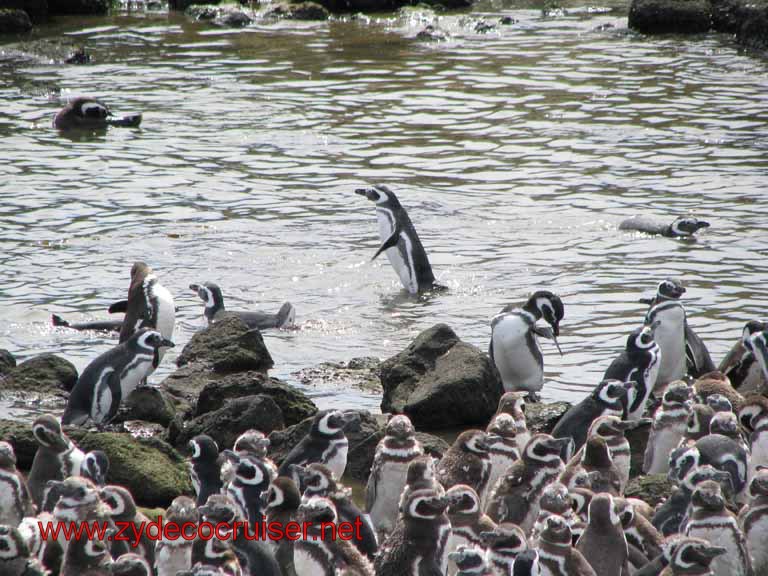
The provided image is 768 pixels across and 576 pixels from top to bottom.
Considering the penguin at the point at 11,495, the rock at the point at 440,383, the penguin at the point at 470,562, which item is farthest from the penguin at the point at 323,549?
the rock at the point at 440,383

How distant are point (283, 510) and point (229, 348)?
378cm

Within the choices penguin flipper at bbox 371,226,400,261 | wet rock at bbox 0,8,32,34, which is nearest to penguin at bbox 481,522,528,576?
penguin flipper at bbox 371,226,400,261

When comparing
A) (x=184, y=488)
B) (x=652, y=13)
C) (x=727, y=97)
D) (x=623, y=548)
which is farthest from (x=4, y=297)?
(x=652, y=13)

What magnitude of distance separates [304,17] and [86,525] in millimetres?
25282

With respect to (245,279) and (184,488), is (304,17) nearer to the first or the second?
(245,279)

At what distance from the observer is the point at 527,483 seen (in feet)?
20.0

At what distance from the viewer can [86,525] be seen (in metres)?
5.23

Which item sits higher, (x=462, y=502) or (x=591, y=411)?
(x=462, y=502)

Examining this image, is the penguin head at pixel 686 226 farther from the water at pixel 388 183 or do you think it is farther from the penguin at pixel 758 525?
the penguin at pixel 758 525

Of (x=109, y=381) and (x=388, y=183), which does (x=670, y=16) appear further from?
(x=109, y=381)

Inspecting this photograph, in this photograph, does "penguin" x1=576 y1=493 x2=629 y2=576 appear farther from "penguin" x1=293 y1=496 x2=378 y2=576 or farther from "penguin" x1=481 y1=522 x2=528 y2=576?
"penguin" x1=293 y1=496 x2=378 y2=576

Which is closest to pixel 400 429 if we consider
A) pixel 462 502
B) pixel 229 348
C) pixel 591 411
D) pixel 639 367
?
pixel 462 502

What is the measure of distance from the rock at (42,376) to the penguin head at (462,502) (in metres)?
3.97

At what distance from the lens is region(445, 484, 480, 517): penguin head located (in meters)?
5.58
